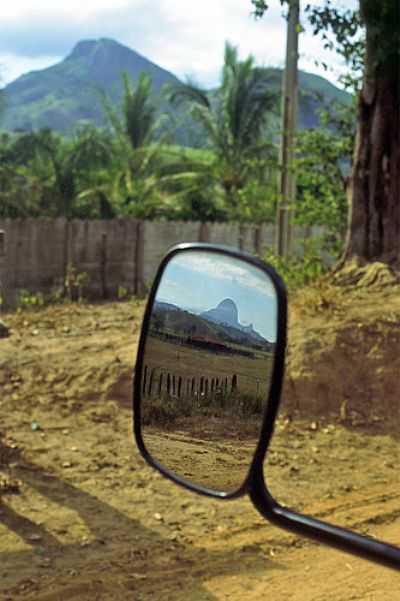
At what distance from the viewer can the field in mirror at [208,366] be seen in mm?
1629

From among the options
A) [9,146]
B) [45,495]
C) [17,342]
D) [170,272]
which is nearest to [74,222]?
[17,342]

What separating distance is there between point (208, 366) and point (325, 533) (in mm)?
363

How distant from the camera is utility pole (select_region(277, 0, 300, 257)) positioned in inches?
508

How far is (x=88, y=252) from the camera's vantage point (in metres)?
17.3

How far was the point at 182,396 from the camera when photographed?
70.9 inches

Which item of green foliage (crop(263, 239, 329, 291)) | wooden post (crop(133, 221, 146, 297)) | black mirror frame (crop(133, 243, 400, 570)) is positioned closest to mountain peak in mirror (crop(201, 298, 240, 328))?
black mirror frame (crop(133, 243, 400, 570))

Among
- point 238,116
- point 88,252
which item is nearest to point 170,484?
point 88,252

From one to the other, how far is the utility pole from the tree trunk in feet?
9.24

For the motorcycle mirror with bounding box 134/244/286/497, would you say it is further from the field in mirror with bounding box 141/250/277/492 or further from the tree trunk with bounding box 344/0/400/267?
the tree trunk with bounding box 344/0/400/267

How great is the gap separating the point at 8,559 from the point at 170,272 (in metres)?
3.22

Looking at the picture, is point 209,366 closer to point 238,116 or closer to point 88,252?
point 88,252


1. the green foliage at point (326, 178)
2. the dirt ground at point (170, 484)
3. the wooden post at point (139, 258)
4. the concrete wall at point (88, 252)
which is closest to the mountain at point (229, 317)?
the dirt ground at point (170, 484)

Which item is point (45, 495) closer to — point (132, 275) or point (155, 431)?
point (155, 431)

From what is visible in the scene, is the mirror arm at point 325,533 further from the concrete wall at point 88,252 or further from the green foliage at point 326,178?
the concrete wall at point 88,252
